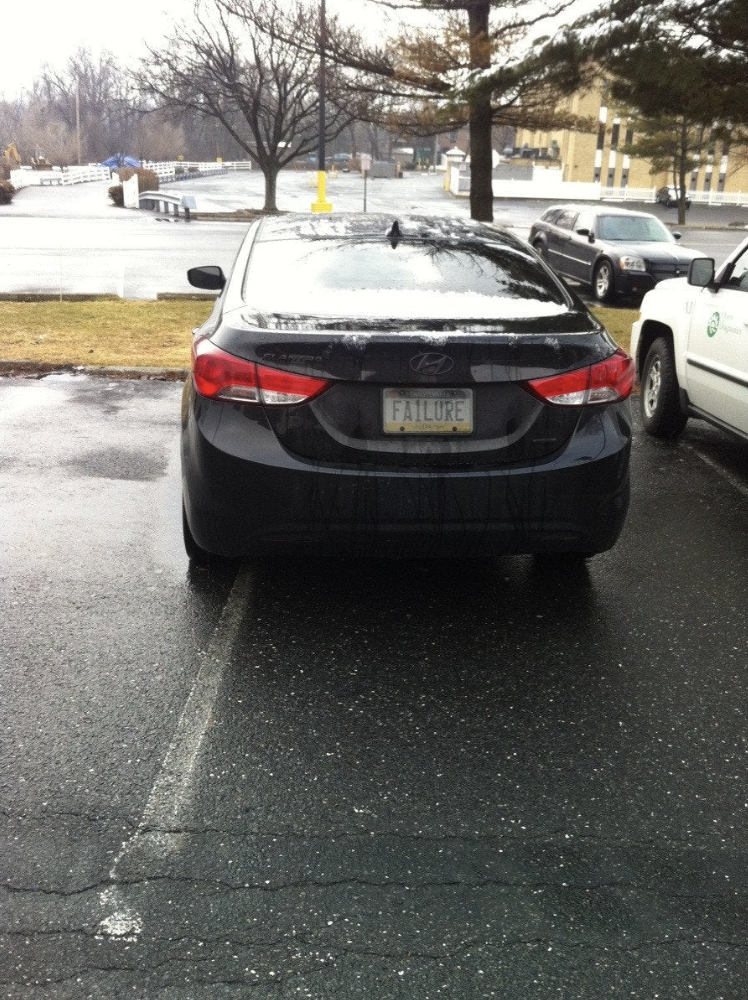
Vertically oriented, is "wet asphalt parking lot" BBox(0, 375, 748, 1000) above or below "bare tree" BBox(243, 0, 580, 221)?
below

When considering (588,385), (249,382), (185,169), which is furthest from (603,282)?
(185,169)

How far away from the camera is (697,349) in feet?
21.7

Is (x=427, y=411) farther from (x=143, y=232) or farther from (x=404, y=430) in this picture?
(x=143, y=232)

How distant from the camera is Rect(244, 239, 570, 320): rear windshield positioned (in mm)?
4055

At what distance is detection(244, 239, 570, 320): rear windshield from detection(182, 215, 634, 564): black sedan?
3 centimetres

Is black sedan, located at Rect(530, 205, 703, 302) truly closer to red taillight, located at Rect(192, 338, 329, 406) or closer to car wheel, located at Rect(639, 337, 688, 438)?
car wheel, located at Rect(639, 337, 688, 438)

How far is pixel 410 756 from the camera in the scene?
10.6 feet

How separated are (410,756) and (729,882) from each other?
3.22ft

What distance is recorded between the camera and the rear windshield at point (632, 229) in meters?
18.6

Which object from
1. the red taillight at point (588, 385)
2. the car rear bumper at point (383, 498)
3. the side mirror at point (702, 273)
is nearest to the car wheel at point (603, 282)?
the side mirror at point (702, 273)

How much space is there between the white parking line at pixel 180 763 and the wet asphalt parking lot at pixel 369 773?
0.04ft

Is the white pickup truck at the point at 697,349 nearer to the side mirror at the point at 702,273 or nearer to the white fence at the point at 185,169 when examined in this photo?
the side mirror at the point at 702,273

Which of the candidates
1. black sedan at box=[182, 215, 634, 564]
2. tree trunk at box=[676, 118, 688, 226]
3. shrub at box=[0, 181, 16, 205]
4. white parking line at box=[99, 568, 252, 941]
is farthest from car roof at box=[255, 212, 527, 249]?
shrub at box=[0, 181, 16, 205]

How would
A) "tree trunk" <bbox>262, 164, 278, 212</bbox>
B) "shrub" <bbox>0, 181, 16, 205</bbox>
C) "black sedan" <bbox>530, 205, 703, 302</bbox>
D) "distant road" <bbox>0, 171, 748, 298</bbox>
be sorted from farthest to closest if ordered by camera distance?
"shrub" <bbox>0, 181, 16, 205</bbox>, "tree trunk" <bbox>262, 164, 278, 212</bbox>, "distant road" <bbox>0, 171, 748, 298</bbox>, "black sedan" <bbox>530, 205, 703, 302</bbox>
